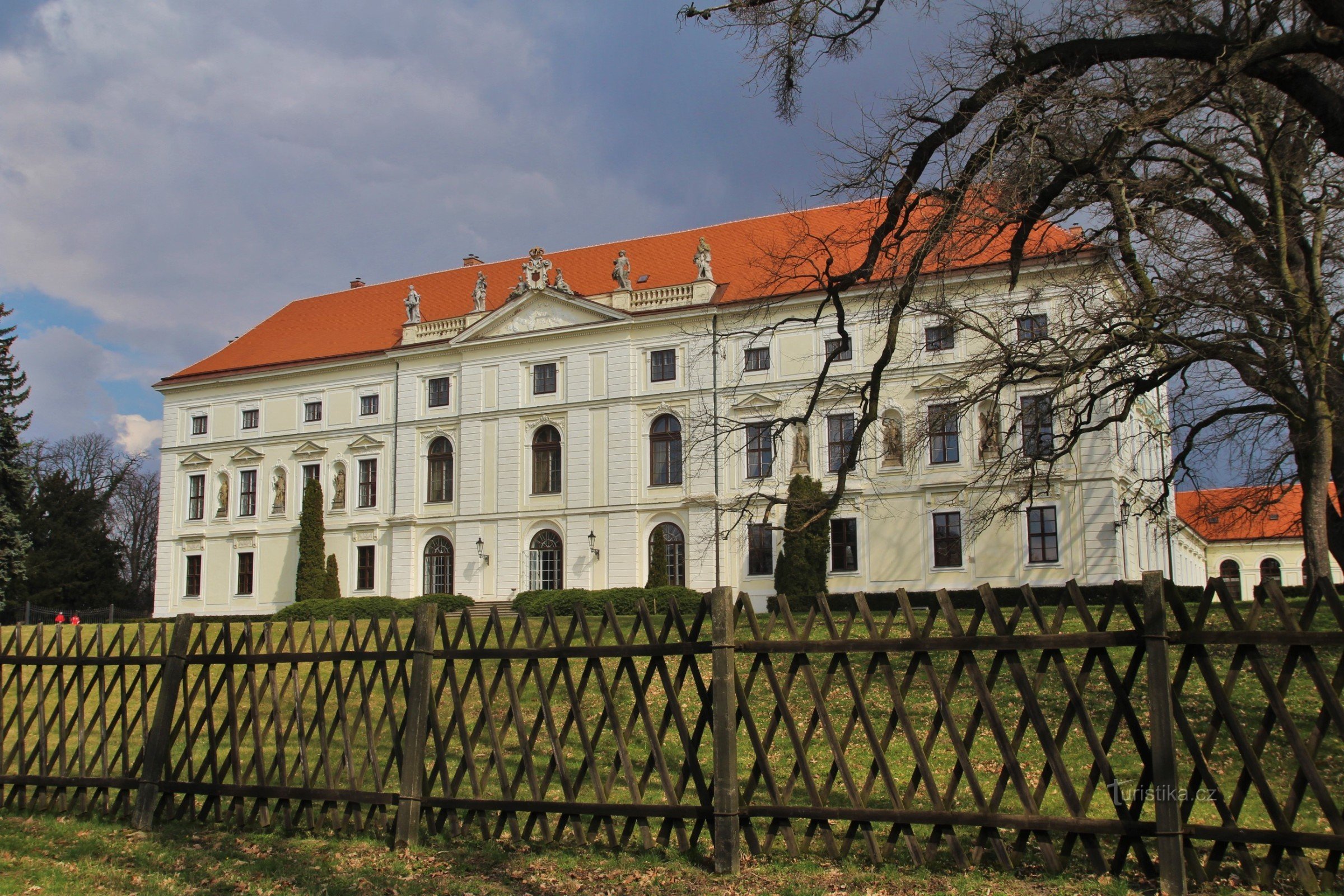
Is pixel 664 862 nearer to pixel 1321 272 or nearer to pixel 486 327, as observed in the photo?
pixel 1321 272

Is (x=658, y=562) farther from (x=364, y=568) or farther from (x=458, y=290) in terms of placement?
(x=458, y=290)

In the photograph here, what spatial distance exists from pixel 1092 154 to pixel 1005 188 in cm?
82

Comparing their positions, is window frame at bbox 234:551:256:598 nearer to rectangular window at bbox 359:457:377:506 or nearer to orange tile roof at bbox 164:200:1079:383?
rectangular window at bbox 359:457:377:506

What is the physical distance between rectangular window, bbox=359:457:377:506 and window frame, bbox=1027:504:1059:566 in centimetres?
2327

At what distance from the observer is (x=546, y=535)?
38531 millimetres

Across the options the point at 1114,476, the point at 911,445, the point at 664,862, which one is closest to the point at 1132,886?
the point at 664,862

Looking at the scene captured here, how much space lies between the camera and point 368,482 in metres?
41.3

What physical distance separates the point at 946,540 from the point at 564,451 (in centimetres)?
1338

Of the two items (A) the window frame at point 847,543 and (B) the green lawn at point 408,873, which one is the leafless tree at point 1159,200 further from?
(A) the window frame at point 847,543

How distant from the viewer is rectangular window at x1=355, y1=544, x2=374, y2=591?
40594mm

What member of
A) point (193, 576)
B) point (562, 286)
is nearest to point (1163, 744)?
point (562, 286)

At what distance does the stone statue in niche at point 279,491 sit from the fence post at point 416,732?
3687 cm

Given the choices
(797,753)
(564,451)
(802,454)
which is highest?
(564,451)

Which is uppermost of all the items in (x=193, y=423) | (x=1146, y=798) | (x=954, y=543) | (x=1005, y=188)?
(x=193, y=423)
